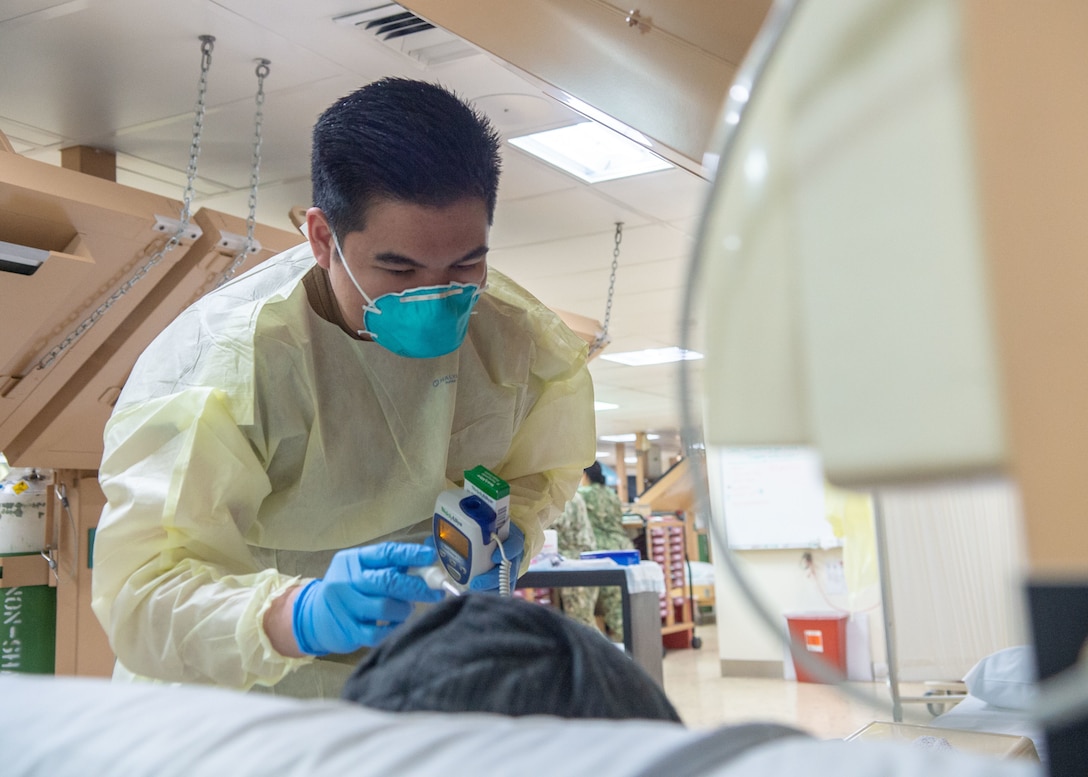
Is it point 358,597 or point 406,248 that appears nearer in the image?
point 358,597

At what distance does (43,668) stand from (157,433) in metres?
2.35

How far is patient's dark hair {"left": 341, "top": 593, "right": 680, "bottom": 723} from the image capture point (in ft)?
1.75

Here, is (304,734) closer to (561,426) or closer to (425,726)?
(425,726)

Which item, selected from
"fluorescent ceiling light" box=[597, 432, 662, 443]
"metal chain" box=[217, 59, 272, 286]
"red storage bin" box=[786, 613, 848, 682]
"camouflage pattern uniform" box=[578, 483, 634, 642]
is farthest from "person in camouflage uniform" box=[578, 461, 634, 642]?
"fluorescent ceiling light" box=[597, 432, 662, 443]

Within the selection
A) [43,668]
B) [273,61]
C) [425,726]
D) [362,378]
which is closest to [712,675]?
[43,668]

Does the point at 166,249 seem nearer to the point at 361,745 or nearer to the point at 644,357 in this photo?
the point at 361,745

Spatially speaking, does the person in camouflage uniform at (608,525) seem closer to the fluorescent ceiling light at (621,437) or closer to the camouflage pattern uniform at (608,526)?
the camouflage pattern uniform at (608,526)

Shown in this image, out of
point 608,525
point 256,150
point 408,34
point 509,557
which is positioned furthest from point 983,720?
point 608,525

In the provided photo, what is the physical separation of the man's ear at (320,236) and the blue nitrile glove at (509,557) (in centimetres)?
47

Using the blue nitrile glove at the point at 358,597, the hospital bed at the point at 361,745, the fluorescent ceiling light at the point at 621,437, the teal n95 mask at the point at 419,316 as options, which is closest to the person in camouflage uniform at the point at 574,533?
the teal n95 mask at the point at 419,316

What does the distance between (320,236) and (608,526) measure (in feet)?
17.0

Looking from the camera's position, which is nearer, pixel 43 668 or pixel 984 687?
pixel 984 687

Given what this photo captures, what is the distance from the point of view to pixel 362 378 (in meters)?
1.38

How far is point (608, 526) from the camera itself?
635cm
